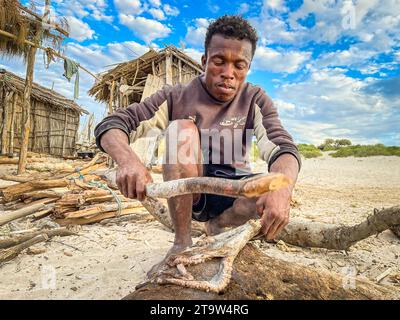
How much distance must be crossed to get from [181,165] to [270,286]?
A: 3.12ft

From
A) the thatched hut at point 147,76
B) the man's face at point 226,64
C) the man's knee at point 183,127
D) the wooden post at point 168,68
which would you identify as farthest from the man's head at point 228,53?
the wooden post at point 168,68

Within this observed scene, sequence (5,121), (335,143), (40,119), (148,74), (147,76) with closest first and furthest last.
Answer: (148,74), (147,76), (5,121), (40,119), (335,143)

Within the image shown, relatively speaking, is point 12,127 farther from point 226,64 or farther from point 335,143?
point 335,143

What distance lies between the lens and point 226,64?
6.24 ft

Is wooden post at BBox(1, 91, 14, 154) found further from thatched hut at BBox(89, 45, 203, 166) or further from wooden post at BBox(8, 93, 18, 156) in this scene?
thatched hut at BBox(89, 45, 203, 166)

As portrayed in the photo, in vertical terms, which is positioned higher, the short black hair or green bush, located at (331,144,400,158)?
green bush, located at (331,144,400,158)

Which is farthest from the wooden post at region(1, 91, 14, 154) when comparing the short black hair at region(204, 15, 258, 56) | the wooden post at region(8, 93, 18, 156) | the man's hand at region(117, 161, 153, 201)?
the man's hand at region(117, 161, 153, 201)

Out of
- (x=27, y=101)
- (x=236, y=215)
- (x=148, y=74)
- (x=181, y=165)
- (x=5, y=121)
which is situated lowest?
(x=236, y=215)

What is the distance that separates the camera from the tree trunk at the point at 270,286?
106cm

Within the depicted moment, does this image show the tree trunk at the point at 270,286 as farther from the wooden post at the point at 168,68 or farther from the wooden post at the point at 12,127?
the wooden post at the point at 12,127

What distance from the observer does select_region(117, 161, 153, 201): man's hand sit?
4.53 feet

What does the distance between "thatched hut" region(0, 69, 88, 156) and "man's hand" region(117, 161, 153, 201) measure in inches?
459

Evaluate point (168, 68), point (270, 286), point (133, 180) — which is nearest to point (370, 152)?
point (168, 68)
